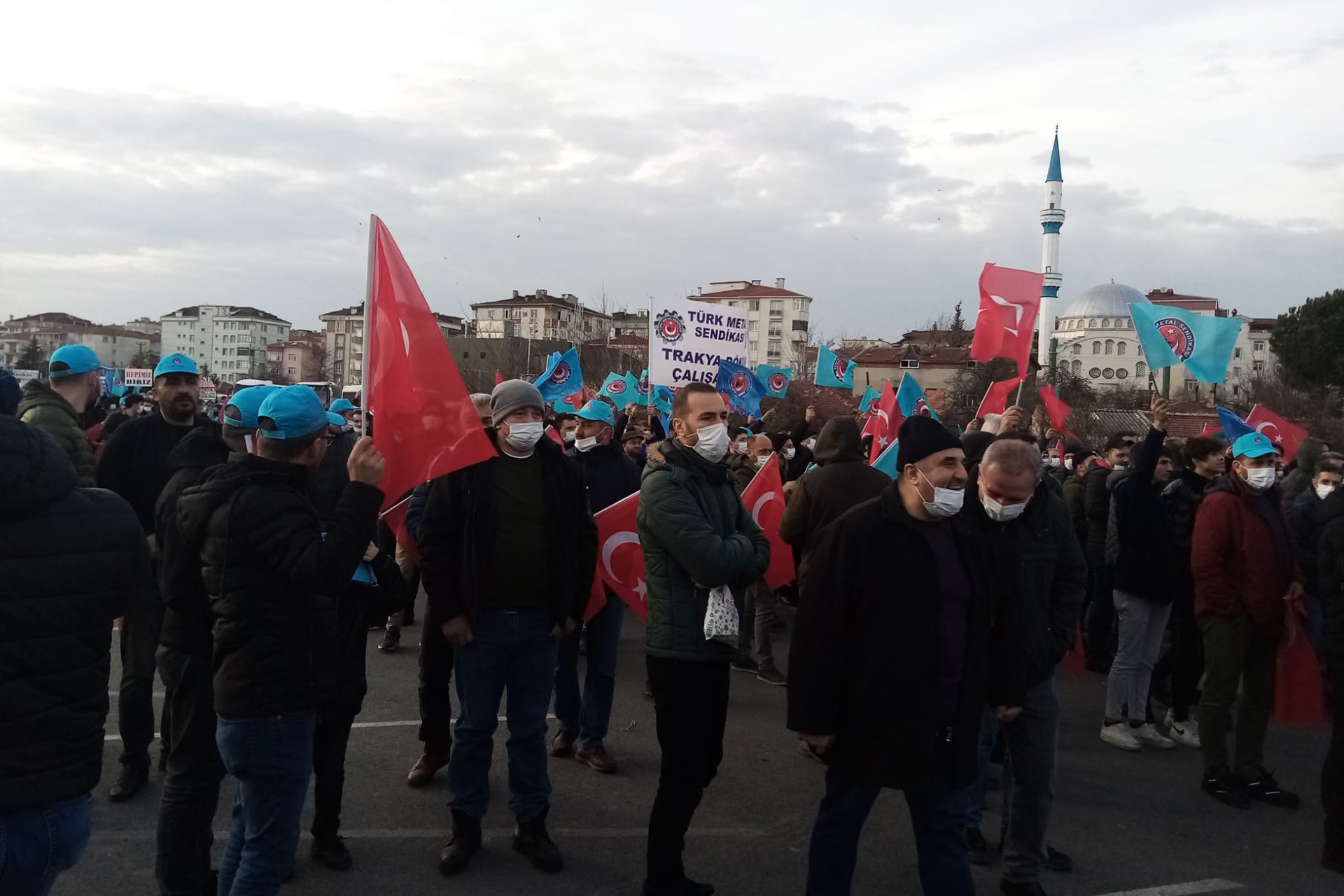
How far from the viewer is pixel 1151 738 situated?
21.3 feet

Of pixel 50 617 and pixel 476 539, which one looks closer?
pixel 50 617

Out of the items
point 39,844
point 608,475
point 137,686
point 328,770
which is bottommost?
point 328,770

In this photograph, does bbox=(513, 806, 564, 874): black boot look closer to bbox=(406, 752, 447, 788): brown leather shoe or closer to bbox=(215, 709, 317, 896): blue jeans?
bbox=(406, 752, 447, 788): brown leather shoe

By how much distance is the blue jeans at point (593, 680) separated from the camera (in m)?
5.79

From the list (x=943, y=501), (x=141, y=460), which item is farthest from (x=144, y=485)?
(x=943, y=501)

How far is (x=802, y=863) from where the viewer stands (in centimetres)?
454

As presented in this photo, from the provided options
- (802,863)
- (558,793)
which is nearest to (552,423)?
(558,793)

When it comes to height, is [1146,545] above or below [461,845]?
above

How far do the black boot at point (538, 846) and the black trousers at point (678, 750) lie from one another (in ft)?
1.81

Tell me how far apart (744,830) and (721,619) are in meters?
1.55

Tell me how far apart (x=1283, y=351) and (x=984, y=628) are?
176 feet

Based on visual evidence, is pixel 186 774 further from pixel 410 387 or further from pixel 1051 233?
pixel 1051 233

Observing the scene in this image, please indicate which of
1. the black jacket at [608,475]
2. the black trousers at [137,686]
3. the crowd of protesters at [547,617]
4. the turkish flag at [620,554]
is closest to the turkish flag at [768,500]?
the crowd of protesters at [547,617]

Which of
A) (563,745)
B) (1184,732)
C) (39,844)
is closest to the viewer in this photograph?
(39,844)
